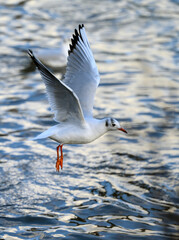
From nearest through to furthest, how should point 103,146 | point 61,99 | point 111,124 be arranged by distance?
point 61,99 < point 111,124 < point 103,146

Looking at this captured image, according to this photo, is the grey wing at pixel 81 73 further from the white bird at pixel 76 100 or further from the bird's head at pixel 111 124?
the bird's head at pixel 111 124

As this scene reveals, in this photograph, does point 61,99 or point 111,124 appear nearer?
point 61,99

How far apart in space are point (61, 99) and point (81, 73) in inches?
33.5

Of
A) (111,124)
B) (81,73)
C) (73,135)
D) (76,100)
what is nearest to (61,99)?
(76,100)

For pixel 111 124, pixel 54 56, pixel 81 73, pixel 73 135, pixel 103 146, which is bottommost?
pixel 73 135

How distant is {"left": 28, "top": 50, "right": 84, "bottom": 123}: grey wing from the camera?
18.9 feet

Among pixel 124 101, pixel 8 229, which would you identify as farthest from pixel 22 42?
pixel 8 229

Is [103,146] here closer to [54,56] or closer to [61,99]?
[61,99]

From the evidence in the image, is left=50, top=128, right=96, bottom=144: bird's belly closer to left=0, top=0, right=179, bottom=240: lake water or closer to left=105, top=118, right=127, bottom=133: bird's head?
left=105, top=118, right=127, bottom=133: bird's head

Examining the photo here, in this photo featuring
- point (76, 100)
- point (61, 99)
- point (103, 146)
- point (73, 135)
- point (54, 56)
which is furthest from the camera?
point (54, 56)

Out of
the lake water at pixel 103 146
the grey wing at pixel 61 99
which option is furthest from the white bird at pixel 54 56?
the grey wing at pixel 61 99

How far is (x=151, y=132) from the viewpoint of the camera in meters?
9.27

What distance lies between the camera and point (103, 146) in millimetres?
8977

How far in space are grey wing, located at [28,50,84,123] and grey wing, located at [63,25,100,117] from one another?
1.25 feet
